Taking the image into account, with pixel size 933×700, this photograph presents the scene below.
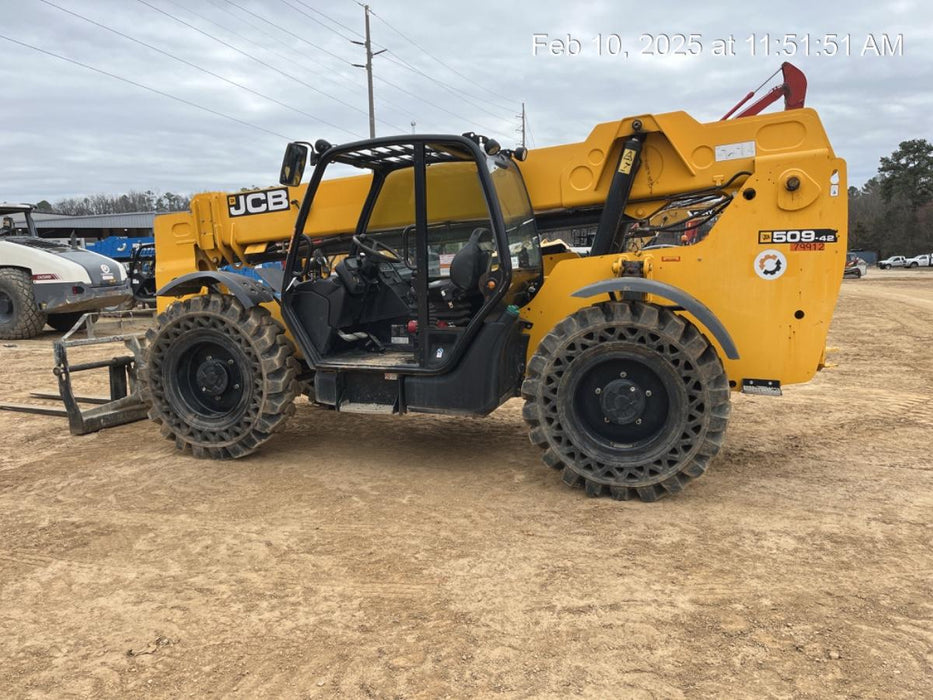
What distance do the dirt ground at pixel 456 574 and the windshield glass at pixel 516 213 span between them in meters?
1.49

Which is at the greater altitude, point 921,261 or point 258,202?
point 258,202

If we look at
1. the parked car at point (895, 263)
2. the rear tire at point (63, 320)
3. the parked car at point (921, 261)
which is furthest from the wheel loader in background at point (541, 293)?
the parked car at point (895, 263)

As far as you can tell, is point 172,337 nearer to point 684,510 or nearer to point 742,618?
point 684,510

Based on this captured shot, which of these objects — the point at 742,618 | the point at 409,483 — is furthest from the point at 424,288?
the point at 742,618

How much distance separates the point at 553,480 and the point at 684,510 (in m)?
0.90

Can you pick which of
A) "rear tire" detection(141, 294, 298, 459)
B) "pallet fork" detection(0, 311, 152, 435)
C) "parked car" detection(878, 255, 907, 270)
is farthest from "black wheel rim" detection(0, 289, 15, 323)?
"parked car" detection(878, 255, 907, 270)

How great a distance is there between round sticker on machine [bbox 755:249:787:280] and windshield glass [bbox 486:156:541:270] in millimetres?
1516

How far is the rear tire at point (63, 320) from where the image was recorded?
45.5 ft

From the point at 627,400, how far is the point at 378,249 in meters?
2.35

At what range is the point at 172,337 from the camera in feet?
17.4

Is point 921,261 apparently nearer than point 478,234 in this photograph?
No

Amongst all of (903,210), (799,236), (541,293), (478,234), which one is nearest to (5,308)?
(478,234)

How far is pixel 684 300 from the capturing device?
13.6 ft

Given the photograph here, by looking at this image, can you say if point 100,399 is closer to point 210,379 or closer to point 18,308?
point 210,379
